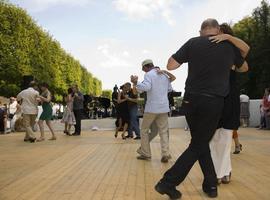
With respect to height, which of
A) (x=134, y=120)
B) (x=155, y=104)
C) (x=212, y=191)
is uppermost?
(x=155, y=104)

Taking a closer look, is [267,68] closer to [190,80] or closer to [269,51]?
[269,51]

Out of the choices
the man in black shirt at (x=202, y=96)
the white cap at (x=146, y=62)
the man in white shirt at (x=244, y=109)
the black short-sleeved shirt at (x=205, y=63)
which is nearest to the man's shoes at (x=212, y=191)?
the man in black shirt at (x=202, y=96)

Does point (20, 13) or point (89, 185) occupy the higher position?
point (20, 13)

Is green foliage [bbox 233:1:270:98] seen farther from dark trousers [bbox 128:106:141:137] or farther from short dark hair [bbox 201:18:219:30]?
short dark hair [bbox 201:18:219:30]

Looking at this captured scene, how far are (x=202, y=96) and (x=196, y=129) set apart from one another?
34 centimetres

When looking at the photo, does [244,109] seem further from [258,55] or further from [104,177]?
[258,55]

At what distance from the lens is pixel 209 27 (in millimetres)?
6070

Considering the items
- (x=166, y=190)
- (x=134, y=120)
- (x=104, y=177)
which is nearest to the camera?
(x=166, y=190)

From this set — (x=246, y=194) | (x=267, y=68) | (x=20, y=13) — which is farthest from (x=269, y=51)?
(x=246, y=194)

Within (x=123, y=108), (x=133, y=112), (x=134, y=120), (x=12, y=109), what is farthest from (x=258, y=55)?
(x=134, y=120)

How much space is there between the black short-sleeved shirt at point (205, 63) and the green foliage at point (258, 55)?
153 feet

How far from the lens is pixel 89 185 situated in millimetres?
6941

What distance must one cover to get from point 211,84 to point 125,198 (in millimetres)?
1501

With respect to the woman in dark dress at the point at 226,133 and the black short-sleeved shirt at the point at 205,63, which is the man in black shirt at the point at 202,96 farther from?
the woman in dark dress at the point at 226,133
